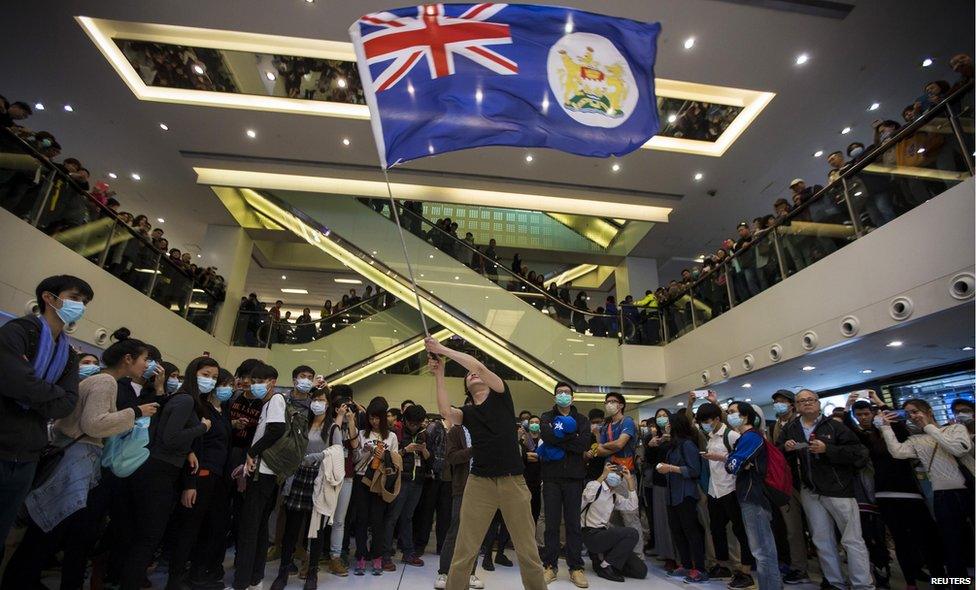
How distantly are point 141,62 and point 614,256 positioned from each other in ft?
39.0

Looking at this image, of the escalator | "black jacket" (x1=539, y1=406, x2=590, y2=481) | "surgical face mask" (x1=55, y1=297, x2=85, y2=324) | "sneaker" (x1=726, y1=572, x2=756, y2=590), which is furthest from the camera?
the escalator

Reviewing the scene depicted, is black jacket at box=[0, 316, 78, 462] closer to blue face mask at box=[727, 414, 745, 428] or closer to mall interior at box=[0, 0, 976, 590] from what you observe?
mall interior at box=[0, 0, 976, 590]

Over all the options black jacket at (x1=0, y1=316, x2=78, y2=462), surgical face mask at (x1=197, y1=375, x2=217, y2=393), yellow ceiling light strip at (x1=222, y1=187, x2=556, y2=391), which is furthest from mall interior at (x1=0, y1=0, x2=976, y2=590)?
surgical face mask at (x1=197, y1=375, x2=217, y2=393)

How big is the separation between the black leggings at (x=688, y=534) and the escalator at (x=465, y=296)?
5.26 m

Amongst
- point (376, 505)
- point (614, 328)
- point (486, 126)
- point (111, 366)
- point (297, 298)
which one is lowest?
point (376, 505)

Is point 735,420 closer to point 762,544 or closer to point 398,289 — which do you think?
point 762,544

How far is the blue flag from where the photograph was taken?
357 cm

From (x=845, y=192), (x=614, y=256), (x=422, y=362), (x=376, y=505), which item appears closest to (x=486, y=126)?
(x=376, y=505)

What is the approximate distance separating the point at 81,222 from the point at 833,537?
9.81 metres

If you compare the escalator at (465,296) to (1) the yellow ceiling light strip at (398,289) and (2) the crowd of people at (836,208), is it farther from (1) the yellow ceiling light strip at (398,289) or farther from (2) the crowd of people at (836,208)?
(2) the crowd of people at (836,208)

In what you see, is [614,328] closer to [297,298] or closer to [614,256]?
[614,256]

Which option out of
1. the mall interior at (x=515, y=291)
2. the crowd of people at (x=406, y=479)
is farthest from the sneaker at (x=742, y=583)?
the mall interior at (x=515, y=291)

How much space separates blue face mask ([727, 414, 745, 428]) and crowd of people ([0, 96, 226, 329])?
838cm

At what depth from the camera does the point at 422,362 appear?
519 inches
